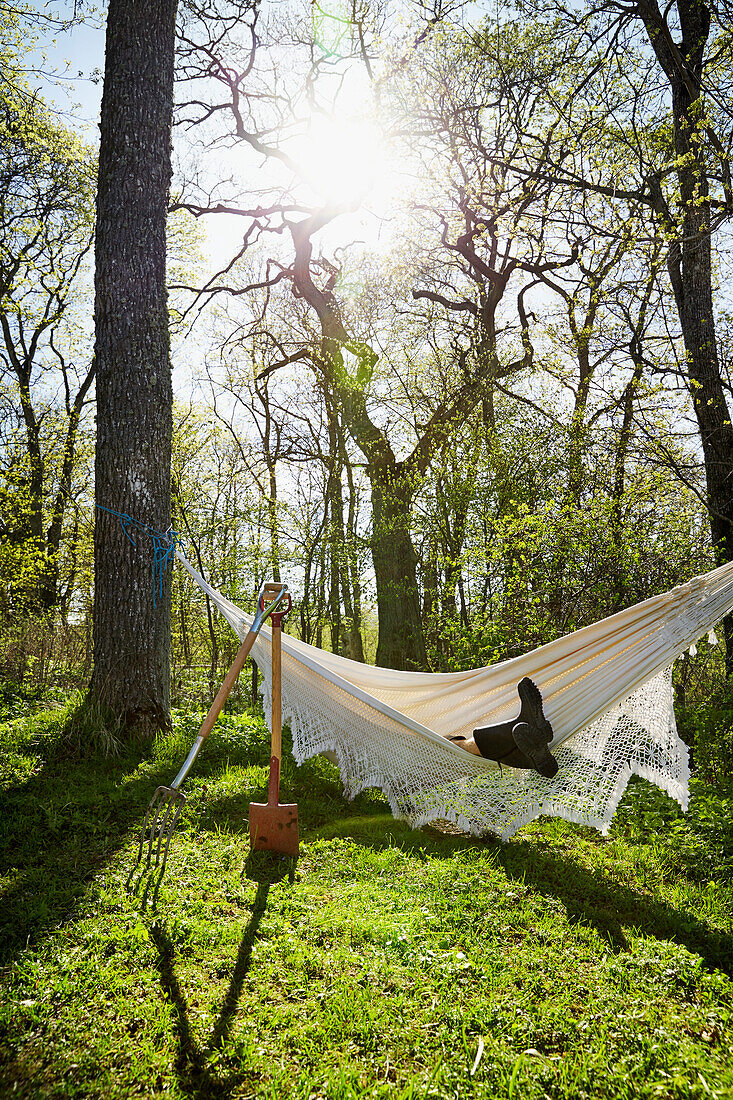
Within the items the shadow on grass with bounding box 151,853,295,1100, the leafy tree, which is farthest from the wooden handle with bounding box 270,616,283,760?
the leafy tree

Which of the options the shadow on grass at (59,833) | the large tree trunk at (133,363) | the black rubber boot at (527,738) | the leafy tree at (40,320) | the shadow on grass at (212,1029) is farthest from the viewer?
the leafy tree at (40,320)

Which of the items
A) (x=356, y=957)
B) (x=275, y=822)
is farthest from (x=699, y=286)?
(x=356, y=957)

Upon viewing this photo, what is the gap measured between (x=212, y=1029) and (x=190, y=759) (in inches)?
27.1

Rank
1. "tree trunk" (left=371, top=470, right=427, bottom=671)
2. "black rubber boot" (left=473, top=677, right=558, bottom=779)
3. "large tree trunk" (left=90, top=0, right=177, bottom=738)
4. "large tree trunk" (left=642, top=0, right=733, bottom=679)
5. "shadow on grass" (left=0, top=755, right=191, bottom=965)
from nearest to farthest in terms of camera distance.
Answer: "shadow on grass" (left=0, top=755, right=191, bottom=965) → "black rubber boot" (left=473, top=677, right=558, bottom=779) → "large tree trunk" (left=90, top=0, right=177, bottom=738) → "large tree trunk" (left=642, top=0, right=733, bottom=679) → "tree trunk" (left=371, top=470, right=427, bottom=671)

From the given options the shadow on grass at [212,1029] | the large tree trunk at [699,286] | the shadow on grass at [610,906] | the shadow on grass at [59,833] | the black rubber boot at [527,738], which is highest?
the large tree trunk at [699,286]

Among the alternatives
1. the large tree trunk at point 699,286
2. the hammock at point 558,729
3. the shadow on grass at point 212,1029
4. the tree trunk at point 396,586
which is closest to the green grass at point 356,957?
the shadow on grass at point 212,1029

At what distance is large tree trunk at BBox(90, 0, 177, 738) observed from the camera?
9.73 ft

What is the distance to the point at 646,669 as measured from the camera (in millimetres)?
2334

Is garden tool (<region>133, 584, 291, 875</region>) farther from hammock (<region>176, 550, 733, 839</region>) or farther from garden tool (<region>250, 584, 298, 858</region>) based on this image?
hammock (<region>176, 550, 733, 839</region>)

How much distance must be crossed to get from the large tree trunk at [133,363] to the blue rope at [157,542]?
0.02 metres

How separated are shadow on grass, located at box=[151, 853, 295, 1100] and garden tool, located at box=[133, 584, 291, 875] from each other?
0.84 feet

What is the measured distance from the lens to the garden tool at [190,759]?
5.81 feet

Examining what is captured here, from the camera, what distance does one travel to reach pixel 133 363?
3.09m

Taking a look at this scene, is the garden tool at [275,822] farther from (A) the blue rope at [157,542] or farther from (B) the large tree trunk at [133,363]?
(A) the blue rope at [157,542]
